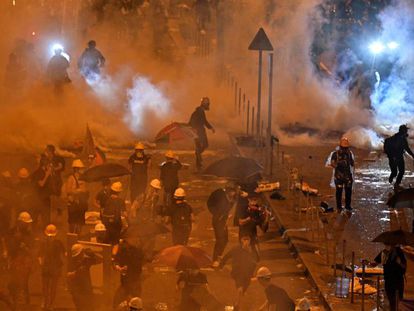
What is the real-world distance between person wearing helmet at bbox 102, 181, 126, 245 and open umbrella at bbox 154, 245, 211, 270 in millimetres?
2296

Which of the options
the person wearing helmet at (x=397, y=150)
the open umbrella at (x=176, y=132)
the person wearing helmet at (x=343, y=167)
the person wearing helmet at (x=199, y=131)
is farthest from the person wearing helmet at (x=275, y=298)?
the person wearing helmet at (x=199, y=131)

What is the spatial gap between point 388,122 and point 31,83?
416 inches

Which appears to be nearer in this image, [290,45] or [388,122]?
[388,122]

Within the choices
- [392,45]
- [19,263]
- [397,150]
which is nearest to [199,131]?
[397,150]

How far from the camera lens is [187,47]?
36500mm

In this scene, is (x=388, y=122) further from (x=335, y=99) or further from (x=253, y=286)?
(x=253, y=286)

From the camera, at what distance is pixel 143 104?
88.0 ft

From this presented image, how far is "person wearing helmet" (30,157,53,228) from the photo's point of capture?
52.5 ft

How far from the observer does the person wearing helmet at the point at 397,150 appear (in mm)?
19453

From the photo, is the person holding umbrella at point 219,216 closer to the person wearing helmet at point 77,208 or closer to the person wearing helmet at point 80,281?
the person wearing helmet at point 77,208

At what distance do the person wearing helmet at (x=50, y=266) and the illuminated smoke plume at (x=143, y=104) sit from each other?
1291 cm

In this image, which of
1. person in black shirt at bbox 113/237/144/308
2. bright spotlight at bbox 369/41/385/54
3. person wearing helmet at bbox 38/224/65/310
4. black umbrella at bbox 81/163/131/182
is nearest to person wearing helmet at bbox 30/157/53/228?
black umbrella at bbox 81/163/131/182

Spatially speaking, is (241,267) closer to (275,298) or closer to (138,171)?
(275,298)

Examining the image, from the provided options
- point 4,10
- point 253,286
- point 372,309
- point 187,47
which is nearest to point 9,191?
point 253,286
